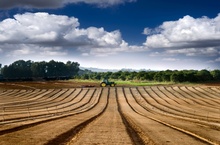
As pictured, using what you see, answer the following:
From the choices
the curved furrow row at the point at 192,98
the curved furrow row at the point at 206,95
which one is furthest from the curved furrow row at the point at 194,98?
the curved furrow row at the point at 206,95

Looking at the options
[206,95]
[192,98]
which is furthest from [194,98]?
[206,95]

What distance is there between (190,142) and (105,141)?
617 centimetres

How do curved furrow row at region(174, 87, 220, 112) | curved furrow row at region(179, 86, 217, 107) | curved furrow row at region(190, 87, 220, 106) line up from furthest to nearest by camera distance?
curved furrow row at region(190, 87, 220, 106) < curved furrow row at region(179, 86, 217, 107) < curved furrow row at region(174, 87, 220, 112)

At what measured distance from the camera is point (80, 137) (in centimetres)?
2139

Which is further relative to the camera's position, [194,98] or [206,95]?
[206,95]

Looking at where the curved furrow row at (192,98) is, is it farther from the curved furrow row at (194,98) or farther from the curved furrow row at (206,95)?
the curved furrow row at (206,95)

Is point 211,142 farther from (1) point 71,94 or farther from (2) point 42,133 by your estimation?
(1) point 71,94

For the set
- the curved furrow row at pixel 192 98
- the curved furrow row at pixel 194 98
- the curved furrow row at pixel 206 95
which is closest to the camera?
the curved furrow row at pixel 192 98

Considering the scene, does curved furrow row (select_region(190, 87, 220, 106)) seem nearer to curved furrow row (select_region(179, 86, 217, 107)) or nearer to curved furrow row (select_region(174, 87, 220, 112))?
curved furrow row (select_region(179, 86, 217, 107))

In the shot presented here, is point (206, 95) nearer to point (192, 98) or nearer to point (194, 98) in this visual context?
point (194, 98)

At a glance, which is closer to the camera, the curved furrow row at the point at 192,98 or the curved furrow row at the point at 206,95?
the curved furrow row at the point at 192,98

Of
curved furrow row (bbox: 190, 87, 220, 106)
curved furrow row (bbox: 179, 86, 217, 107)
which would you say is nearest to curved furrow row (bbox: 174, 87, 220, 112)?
curved furrow row (bbox: 179, 86, 217, 107)

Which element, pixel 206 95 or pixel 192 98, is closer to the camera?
pixel 192 98

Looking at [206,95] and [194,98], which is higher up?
[206,95]
